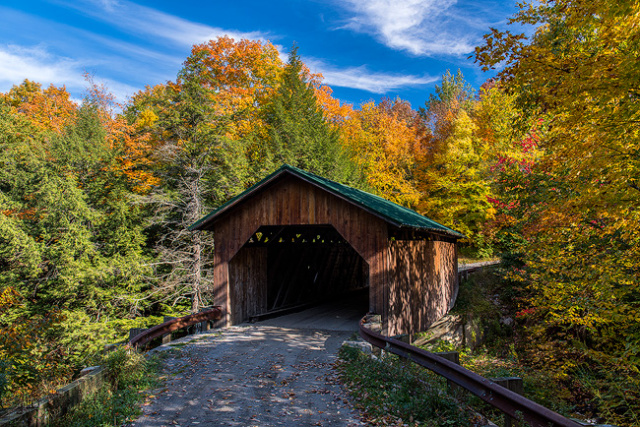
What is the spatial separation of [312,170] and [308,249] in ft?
29.8

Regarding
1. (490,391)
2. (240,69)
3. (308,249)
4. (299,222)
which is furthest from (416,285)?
(240,69)

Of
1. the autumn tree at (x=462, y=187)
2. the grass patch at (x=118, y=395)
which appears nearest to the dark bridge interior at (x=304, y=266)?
the grass patch at (x=118, y=395)

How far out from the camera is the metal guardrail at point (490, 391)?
332cm

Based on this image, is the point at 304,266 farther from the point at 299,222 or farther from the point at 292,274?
the point at 299,222

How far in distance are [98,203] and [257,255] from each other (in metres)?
10.8

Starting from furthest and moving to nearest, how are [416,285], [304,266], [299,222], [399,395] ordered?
[304,266] → [416,285] → [299,222] → [399,395]

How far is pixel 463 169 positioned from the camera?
22703 millimetres

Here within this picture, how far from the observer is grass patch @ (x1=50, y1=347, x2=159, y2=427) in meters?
4.36

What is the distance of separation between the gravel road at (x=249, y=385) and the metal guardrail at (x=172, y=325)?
345 millimetres

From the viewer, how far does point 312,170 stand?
72.8 feet

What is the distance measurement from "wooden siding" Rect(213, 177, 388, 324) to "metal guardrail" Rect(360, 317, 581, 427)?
9.45ft

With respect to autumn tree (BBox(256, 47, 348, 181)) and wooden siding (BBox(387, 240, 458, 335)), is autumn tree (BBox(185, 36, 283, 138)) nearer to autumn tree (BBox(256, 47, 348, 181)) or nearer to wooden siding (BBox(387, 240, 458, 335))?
autumn tree (BBox(256, 47, 348, 181))

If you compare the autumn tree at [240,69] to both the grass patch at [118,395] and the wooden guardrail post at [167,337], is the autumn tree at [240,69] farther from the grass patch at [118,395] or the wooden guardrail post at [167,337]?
the grass patch at [118,395]

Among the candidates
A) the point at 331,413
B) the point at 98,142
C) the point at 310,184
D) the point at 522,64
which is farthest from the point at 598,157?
the point at 98,142
